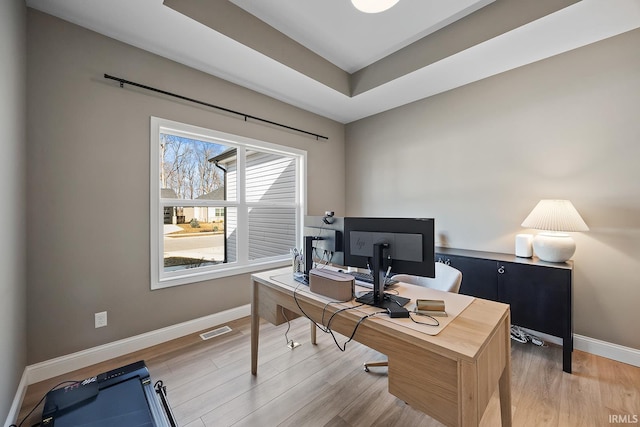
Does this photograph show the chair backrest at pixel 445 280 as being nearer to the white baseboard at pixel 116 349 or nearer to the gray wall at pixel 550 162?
the gray wall at pixel 550 162

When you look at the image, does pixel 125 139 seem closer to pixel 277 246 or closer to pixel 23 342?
pixel 23 342

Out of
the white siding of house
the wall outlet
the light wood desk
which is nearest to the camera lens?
the light wood desk

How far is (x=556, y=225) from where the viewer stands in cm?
206

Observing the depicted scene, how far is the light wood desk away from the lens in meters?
0.91

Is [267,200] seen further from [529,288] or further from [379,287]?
[529,288]

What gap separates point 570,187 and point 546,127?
61 centimetres

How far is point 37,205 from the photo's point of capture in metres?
1.84

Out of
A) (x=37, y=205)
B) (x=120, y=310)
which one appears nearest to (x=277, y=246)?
(x=120, y=310)

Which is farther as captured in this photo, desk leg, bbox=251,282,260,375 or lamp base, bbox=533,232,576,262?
lamp base, bbox=533,232,576,262

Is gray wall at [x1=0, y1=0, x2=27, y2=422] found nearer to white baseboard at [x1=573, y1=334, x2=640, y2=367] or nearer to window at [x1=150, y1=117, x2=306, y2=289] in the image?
window at [x1=150, y1=117, x2=306, y2=289]

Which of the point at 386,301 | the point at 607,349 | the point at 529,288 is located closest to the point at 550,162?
the point at 529,288

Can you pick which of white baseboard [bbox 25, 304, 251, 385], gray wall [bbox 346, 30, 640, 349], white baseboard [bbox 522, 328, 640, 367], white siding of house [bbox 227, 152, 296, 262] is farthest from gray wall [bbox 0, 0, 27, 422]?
white baseboard [bbox 522, 328, 640, 367]

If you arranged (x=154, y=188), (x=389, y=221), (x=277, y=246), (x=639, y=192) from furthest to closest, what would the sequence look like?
(x=277, y=246)
(x=154, y=188)
(x=639, y=192)
(x=389, y=221)

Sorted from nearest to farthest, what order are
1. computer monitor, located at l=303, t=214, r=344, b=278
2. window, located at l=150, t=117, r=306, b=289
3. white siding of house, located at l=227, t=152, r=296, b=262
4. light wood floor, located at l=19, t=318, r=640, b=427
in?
light wood floor, located at l=19, t=318, r=640, b=427
computer monitor, located at l=303, t=214, r=344, b=278
window, located at l=150, t=117, r=306, b=289
white siding of house, located at l=227, t=152, r=296, b=262
